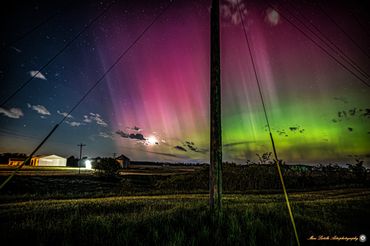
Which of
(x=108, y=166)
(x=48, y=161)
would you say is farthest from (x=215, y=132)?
(x=48, y=161)

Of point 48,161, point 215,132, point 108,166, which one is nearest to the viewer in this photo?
point 215,132

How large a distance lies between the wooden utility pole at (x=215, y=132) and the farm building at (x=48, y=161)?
9716 centimetres

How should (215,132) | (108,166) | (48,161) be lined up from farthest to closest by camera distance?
(48,161) → (108,166) → (215,132)

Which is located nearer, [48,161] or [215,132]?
[215,132]

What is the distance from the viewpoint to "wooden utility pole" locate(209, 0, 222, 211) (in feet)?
21.4

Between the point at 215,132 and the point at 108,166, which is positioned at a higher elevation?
Answer: the point at 108,166

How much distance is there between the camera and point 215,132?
21.8 ft

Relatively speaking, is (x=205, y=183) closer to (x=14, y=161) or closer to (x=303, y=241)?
(x=303, y=241)

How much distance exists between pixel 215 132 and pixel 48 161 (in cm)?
9854

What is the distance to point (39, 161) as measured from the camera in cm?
8519

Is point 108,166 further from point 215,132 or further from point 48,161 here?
point 48,161

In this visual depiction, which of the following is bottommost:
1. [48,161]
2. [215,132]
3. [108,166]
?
[215,132]

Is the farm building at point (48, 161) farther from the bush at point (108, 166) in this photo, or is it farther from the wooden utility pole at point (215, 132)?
the wooden utility pole at point (215, 132)

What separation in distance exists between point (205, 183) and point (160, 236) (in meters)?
22.3
